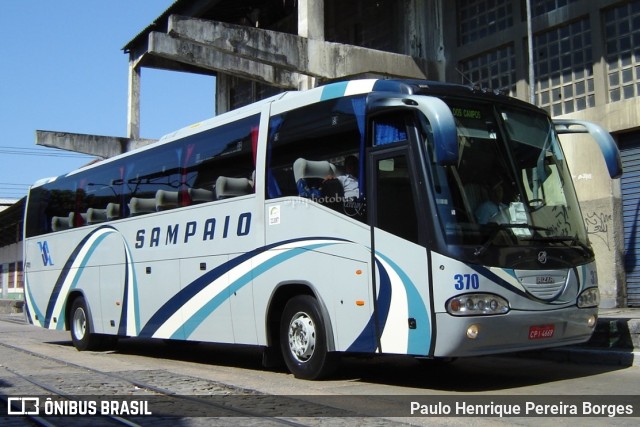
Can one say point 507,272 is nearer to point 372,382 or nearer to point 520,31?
point 372,382

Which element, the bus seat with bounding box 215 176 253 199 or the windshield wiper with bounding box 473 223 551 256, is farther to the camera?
the bus seat with bounding box 215 176 253 199

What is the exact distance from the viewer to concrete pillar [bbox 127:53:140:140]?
29719 millimetres

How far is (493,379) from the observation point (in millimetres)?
9086

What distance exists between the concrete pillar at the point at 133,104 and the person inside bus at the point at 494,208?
23879 mm

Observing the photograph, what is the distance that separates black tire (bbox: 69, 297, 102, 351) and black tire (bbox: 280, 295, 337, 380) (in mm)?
6400

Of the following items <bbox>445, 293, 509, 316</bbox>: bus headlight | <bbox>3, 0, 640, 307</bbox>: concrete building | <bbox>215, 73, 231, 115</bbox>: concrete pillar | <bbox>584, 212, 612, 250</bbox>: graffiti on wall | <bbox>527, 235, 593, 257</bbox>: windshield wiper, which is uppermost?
<bbox>215, 73, 231, 115</bbox>: concrete pillar

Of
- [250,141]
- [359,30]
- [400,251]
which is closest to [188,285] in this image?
[250,141]

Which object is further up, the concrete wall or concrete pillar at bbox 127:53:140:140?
concrete pillar at bbox 127:53:140:140

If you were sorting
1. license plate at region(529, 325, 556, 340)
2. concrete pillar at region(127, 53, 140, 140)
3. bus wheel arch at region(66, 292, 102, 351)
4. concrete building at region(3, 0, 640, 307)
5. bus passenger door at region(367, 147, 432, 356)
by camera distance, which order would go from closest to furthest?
bus passenger door at region(367, 147, 432, 356) < license plate at region(529, 325, 556, 340) < bus wheel arch at region(66, 292, 102, 351) < concrete building at region(3, 0, 640, 307) < concrete pillar at region(127, 53, 140, 140)

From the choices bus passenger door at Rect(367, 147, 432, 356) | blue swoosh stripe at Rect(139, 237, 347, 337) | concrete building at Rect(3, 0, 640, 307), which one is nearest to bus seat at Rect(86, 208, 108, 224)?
blue swoosh stripe at Rect(139, 237, 347, 337)

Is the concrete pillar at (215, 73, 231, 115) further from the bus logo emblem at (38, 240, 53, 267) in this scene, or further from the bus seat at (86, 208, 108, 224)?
the bus seat at (86, 208, 108, 224)

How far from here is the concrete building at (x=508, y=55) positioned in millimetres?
15406

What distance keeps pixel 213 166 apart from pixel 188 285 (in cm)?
192

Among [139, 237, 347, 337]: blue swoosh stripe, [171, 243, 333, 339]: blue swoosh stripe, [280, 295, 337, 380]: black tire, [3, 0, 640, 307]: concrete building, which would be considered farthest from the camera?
[3, 0, 640, 307]: concrete building
